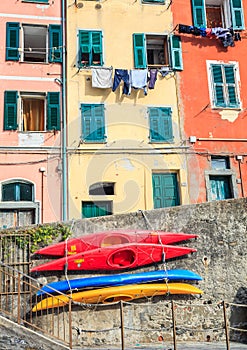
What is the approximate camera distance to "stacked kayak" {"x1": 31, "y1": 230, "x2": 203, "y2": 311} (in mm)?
10641

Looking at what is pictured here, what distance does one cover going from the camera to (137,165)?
54.8 feet

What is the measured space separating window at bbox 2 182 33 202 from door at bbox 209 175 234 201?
21.7ft

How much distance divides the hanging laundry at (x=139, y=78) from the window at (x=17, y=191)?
5311 mm

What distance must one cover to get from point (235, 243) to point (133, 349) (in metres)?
3.83

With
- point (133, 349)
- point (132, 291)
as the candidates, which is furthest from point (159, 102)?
point (133, 349)

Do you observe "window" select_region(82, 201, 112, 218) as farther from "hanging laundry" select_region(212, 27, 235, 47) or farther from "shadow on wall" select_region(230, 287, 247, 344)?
"hanging laundry" select_region(212, 27, 235, 47)

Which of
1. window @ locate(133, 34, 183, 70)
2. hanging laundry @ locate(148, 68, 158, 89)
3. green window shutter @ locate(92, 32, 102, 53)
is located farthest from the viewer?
window @ locate(133, 34, 183, 70)

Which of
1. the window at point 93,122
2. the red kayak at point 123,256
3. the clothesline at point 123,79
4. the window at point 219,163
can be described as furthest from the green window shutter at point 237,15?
the red kayak at point 123,256

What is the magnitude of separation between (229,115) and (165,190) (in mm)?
3933

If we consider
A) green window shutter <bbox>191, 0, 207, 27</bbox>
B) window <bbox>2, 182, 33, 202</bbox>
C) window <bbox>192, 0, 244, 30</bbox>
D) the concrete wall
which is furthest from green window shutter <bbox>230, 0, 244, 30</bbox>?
window <bbox>2, 182, 33, 202</bbox>

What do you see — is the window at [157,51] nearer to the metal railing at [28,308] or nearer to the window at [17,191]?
the window at [17,191]

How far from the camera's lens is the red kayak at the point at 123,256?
11125 mm

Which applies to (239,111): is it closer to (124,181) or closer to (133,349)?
(124,181)

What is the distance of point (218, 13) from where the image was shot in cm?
1950
